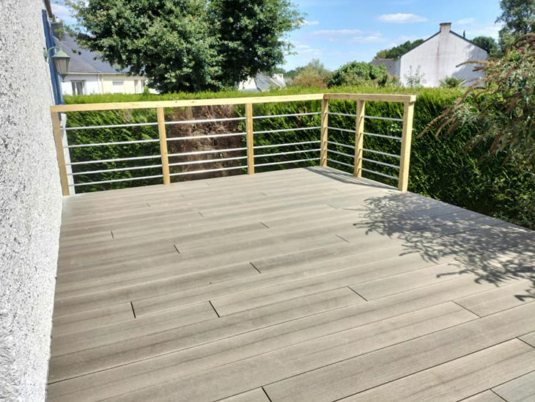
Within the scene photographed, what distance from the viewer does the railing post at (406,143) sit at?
162 inches

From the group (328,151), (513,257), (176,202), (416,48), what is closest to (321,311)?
(513,257)

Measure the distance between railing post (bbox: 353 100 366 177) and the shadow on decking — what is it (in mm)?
1099

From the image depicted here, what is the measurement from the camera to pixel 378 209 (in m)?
3.81

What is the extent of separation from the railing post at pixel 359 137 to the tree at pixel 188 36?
365 inches

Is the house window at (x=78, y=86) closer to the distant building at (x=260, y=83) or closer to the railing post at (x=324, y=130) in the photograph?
the distant building at (x=260, y=83)

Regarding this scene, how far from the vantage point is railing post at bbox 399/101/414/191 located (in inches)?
162

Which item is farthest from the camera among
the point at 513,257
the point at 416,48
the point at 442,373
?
the point at 416,48

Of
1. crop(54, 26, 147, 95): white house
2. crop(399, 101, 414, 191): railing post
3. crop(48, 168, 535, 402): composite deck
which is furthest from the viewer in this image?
crop(54, 26, 147, 95): white house

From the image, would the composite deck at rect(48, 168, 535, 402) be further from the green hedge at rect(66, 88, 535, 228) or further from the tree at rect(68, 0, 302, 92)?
the tree at rect(68, 0, 302, 92)

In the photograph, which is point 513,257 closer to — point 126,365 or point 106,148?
point 126,365

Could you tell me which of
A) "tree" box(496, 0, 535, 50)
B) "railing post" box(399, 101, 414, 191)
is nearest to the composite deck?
"railing post" box(399, 101, 414, 191)

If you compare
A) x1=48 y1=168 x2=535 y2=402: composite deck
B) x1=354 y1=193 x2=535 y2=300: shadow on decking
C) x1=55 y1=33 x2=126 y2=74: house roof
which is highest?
x1=55 y1=33 x2=126 y2=74: house roof

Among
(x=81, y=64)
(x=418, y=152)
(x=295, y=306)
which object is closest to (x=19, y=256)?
(x=295, y=306)

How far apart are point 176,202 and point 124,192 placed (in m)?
0.84
